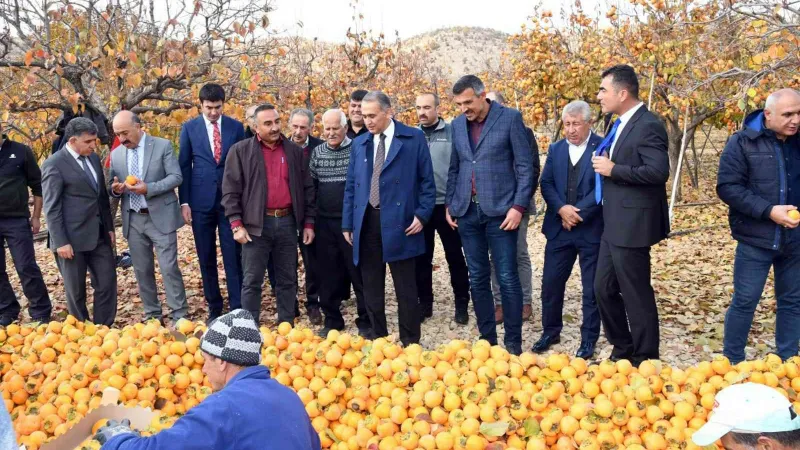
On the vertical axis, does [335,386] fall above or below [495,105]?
below

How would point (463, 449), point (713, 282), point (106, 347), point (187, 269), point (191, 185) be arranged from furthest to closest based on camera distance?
point (187, 269) → point (713, 282) → point (191, 185) → point (106, 347) → point (463, 449)

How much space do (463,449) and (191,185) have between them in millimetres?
3542

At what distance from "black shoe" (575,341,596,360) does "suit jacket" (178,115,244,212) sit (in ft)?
10.2

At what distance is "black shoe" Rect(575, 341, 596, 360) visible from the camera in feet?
14.3

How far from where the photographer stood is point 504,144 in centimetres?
417

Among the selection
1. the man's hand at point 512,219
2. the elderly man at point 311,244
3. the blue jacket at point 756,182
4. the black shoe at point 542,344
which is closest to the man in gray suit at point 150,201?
the elderly man at point 311,244

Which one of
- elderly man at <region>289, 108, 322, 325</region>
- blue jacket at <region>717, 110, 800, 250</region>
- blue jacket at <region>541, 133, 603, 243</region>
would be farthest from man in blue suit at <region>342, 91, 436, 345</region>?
blue jacket at <region>717, 110, 800, 250</region>

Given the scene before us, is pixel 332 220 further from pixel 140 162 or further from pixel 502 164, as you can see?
pixel 140 162

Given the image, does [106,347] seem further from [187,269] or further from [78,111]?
[187,269]

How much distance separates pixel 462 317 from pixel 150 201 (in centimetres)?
277

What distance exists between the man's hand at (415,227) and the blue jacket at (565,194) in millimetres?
920

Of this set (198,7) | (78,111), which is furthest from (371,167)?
(78,111)

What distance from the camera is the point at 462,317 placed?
208 inches

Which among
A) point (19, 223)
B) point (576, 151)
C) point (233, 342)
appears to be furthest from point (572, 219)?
point (19, 223)
